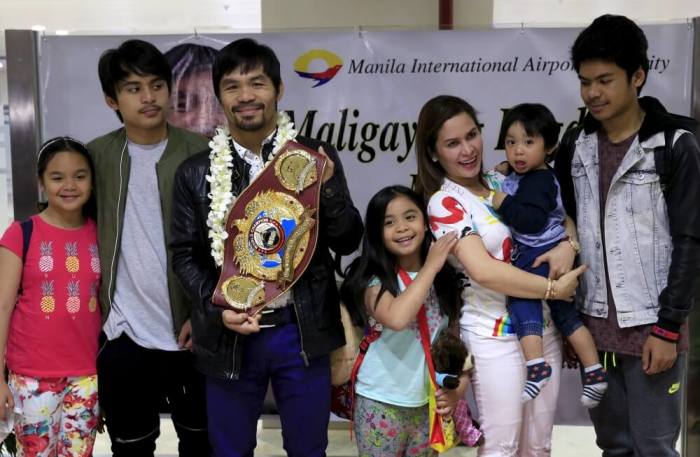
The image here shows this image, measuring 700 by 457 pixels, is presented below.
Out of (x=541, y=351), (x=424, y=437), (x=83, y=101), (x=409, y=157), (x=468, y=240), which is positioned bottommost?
(x=424, y=437)

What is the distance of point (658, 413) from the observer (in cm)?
218

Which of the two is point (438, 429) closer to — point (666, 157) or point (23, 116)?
point (666, 157)

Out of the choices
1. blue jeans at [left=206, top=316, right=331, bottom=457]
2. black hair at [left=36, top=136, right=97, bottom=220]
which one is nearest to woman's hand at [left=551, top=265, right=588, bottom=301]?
blue jeans at [left=206, top=316, right=331, bottom=457]

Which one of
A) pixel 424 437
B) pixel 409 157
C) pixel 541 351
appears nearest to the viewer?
pixel 541 351

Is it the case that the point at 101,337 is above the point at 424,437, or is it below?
above

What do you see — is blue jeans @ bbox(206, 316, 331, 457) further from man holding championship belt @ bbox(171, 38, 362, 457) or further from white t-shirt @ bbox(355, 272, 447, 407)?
white t-shirt @ bbox(355, 272, 447, 407)

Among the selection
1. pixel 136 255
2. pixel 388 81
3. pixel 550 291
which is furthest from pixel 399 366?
pixel 388 81

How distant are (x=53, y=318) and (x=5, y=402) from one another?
32 cm

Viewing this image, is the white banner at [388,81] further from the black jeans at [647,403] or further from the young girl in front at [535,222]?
the black jeans at [647,403]

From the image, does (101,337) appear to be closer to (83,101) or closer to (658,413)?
(83,101)

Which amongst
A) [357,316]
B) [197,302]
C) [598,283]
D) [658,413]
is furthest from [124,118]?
[658,413]

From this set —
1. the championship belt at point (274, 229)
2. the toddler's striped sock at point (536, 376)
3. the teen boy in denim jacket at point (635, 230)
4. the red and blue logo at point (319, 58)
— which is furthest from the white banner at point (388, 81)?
the toddler's striped sock at point (536, 376)

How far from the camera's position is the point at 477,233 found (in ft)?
6.94

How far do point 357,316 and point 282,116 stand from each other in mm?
744
